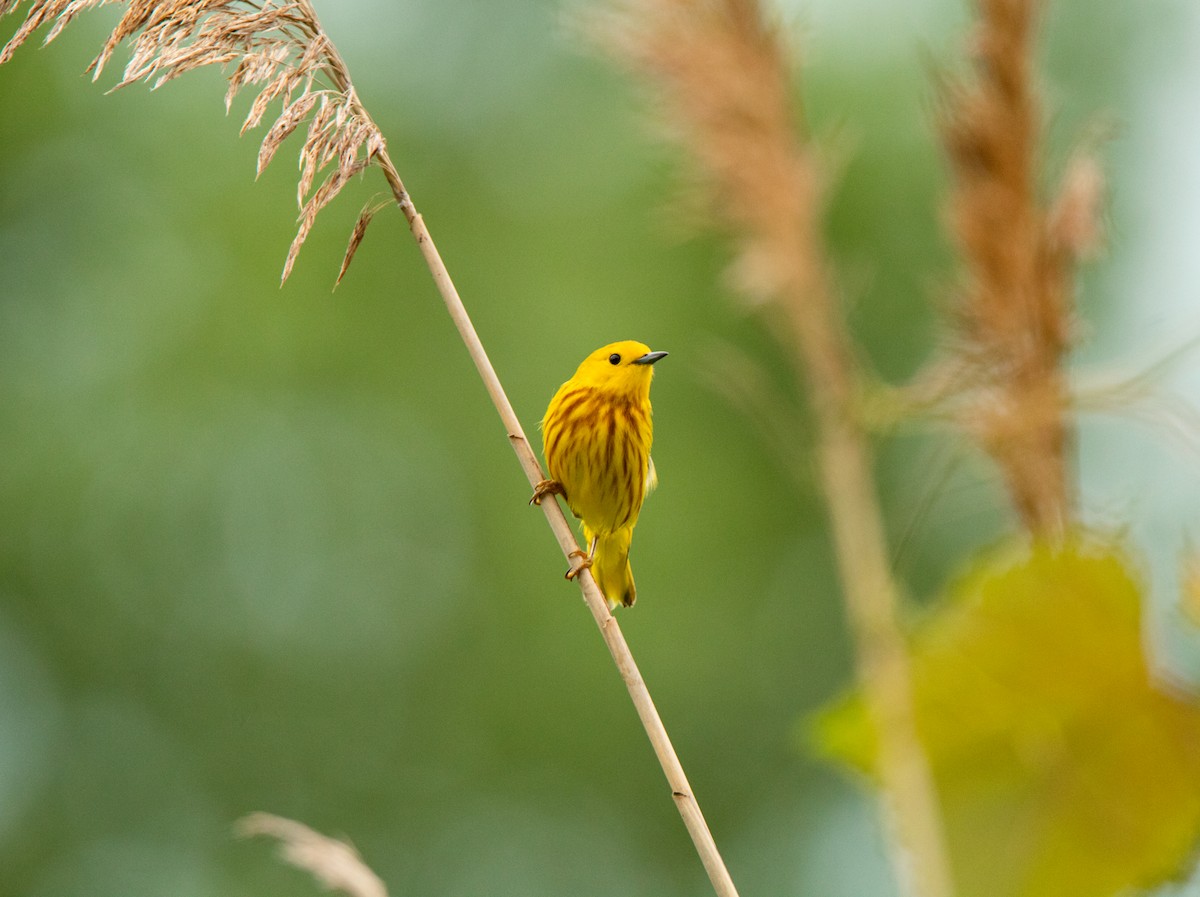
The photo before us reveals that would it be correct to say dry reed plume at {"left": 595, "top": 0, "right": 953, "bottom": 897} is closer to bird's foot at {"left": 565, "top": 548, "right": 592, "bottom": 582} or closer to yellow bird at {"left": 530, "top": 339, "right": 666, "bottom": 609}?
bird's foot at {"left": 565, "top": 548, "right": 592, "bottom": 582}

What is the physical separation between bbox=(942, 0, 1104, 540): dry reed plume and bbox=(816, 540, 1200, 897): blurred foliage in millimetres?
580

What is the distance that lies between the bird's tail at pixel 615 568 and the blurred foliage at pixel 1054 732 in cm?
275

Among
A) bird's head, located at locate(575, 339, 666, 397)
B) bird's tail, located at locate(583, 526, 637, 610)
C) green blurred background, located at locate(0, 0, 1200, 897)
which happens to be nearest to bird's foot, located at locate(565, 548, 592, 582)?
bird's head, located at locate(575, 339, 666, 397)

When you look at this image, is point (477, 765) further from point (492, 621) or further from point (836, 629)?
point (836, 629)

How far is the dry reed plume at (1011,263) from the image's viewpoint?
2.53 metres

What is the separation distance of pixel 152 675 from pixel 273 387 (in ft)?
13.2

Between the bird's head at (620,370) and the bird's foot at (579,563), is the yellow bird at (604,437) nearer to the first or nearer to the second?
the bird's head at (620,370)

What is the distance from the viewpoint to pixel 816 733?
2164 mm

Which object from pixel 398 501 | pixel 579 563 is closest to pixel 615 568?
pixel 579 563

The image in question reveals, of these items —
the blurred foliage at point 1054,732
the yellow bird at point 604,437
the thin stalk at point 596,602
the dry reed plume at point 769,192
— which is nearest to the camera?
the blurred foliage at point 1054,732

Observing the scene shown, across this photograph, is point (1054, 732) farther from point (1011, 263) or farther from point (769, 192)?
point (769, 192)

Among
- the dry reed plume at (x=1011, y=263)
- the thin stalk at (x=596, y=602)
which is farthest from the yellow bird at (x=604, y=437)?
the thin stalk at (x=596, y=602)

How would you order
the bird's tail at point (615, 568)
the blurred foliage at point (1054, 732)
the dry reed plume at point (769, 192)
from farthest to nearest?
the bird's tail at point (615, 568) < the dry reed plume at point (769, 192) < the blurred foliage at point (1054, 732)

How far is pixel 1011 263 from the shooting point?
268 cm
